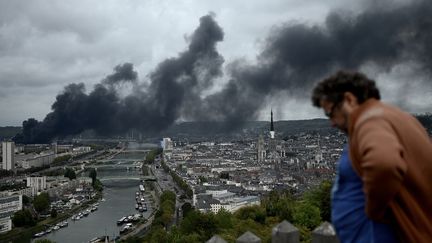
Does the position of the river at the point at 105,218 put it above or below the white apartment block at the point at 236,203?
below

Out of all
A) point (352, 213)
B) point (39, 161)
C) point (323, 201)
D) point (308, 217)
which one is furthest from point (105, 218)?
point (39, 161)

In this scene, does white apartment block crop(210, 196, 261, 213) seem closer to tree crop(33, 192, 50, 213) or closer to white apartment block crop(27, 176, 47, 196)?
tree crop(33, 192, 50, 213)

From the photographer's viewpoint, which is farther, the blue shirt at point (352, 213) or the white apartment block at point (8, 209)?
the white apartment block at point (8, 209)

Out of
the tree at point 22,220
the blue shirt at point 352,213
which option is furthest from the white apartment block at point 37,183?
the blue shirt at point 352,213

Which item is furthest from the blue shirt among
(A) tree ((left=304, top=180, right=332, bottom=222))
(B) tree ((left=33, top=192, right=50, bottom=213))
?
(B) tree ((left=33, top=192, right=50, bottom=213))

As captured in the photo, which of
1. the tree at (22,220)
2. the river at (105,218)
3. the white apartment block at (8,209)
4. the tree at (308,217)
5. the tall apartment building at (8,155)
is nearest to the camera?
the tree at (308,217)

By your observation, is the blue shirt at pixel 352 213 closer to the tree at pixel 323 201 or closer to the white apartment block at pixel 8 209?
the tree at pixel 323 201
